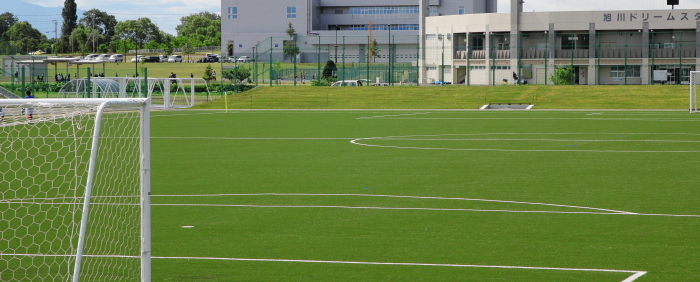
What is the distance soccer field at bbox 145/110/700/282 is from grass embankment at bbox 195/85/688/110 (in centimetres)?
2597

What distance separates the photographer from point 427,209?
13109 mm

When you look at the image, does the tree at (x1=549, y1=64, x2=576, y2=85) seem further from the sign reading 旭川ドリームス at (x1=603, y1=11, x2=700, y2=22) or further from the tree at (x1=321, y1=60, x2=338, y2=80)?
the tree at (x1=321, y1=60, x2=338, y2=80)

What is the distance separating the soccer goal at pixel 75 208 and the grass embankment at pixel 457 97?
3596cm

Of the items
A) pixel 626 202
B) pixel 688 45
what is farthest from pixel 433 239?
pixel 688 45

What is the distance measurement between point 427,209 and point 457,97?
42700 mm

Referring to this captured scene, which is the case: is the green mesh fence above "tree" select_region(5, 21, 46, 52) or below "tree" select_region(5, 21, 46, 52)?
below

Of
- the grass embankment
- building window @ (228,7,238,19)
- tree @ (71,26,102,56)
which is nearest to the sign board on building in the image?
the grass embankment

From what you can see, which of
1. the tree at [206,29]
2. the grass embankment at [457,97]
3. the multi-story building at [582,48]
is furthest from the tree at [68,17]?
the grass embankment at [457,97]

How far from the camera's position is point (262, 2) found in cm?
14288

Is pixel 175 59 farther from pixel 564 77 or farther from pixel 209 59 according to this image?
pixel 564 77

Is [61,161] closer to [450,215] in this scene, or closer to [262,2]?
[450,215]

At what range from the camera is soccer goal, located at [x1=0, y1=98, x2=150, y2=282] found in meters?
7.60

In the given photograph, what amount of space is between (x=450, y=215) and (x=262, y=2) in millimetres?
133518

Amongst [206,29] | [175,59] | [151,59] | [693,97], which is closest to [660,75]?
[693,97]
